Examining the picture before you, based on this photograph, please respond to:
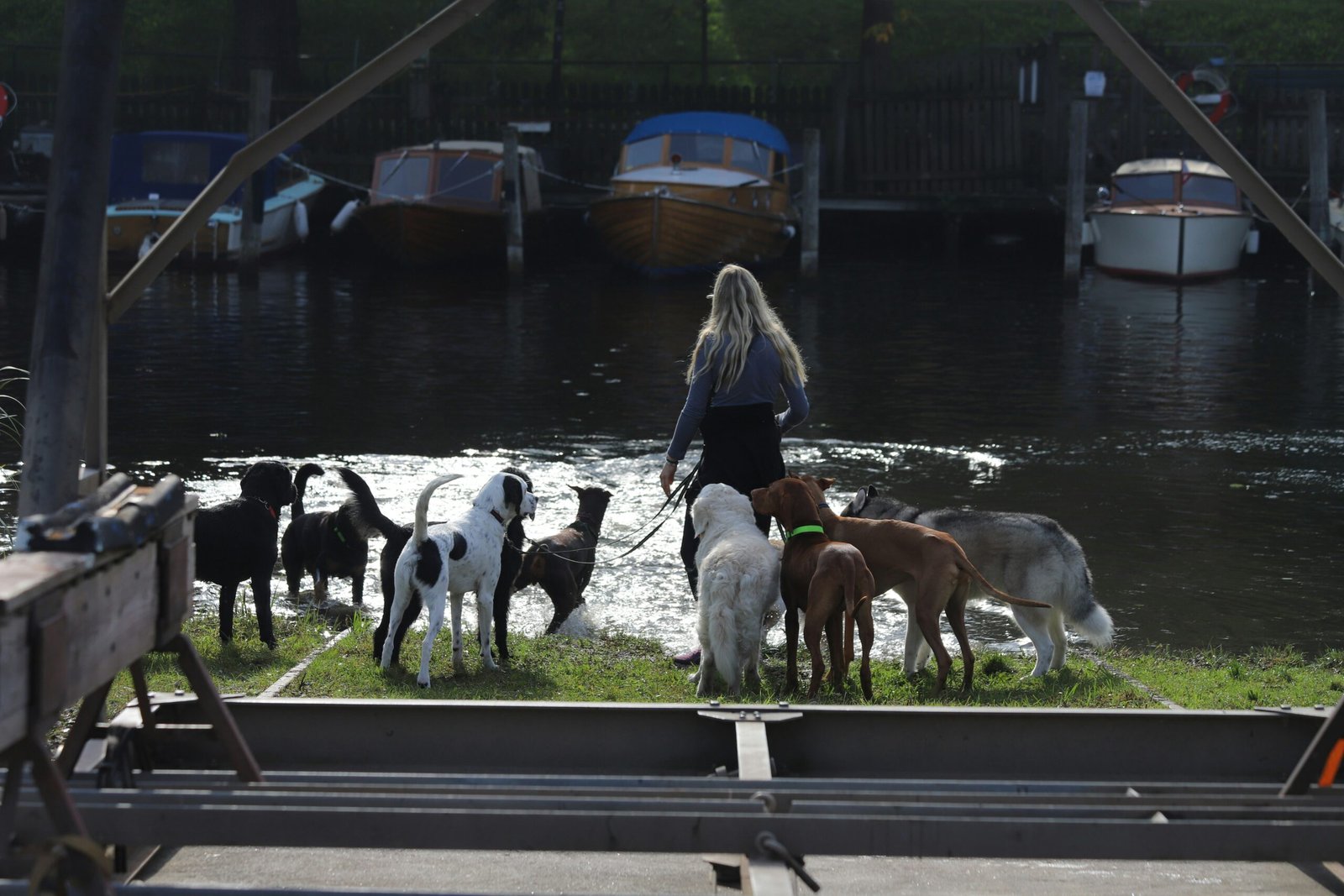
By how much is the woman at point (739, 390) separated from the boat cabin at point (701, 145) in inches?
881

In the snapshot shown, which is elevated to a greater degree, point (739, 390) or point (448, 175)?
point (448, 175)

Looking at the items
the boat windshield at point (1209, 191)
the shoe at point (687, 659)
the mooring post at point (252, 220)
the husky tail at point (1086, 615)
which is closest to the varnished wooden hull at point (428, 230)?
the mooring post at point (252, 220)

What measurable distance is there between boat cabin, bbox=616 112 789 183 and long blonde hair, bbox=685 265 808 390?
73.5ft

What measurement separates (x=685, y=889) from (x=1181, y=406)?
13.5 m

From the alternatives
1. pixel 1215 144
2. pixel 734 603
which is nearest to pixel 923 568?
pixel 734 603

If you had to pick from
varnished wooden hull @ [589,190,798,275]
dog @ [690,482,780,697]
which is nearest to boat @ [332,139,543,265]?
varnished wooden hull @ [589,190,798,275]

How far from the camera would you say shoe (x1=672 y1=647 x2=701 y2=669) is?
Answer: 7914 mm

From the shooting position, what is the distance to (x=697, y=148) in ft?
99.9

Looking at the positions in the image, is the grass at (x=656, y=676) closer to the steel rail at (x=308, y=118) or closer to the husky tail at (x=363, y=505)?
the husky tail at (x=363, y=505)

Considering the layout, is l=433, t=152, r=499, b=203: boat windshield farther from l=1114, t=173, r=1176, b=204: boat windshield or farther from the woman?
the woman

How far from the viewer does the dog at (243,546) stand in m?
8.09

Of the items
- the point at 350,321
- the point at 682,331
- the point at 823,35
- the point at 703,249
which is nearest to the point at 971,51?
the point at 823,35

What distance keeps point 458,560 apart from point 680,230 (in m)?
21.7

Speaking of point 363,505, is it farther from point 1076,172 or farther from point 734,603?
point 1076,172
